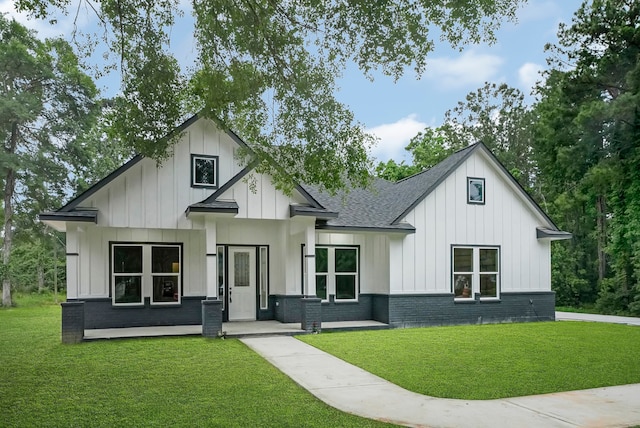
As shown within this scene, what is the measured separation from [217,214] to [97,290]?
4.16m

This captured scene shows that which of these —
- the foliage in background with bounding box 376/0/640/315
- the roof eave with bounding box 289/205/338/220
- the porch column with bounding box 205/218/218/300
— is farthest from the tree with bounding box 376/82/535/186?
the porch column with bounding box 205/218/218/300

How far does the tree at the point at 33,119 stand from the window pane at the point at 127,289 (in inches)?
607

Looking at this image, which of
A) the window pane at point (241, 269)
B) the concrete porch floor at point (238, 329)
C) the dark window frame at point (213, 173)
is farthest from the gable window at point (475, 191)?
the dark window frame at point (213, 173)

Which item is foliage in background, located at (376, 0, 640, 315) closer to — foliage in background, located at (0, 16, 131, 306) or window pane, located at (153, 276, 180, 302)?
window pane, located at (153, 276, 180, 302)

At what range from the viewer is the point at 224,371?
877cm

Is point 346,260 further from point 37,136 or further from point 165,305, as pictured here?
point 37,136

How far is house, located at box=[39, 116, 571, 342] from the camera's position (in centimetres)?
1359

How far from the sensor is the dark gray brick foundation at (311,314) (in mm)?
13703

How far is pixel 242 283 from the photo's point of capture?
15.8m

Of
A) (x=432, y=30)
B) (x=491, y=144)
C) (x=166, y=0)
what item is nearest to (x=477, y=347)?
(x=432, y=30)

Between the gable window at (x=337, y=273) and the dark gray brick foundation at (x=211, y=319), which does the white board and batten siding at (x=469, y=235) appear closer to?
the gable window at (x=337, y=273)

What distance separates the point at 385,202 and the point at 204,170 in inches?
244

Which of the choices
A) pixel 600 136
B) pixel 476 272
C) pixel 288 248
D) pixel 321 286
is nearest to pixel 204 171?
pixel 288 248

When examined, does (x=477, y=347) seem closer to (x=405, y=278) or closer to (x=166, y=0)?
(x=405, y=278)
